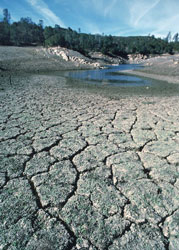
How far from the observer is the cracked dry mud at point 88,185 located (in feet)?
4.10

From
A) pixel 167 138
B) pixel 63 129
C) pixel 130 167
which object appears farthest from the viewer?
pixel 63 129

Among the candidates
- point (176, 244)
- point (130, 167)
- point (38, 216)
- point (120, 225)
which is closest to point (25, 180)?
point (38, 216)

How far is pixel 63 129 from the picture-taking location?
310 cm

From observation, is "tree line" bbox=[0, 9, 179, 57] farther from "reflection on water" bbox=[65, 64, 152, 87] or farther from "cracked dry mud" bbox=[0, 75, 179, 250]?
"cracked dry mud" bbox=[0, 75, 179, 250]

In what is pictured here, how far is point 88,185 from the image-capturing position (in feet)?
5.74

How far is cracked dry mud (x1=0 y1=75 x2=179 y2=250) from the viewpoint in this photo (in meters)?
1.25

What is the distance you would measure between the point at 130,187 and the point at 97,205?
0.46 m

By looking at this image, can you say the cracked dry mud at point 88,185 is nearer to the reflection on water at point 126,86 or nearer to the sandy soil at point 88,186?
the sandy soil at point 88,186

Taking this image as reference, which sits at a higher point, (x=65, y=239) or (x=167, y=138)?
(x=167, y=138)

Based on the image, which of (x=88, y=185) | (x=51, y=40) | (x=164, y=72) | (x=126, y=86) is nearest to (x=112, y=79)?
(x=126, y=86)

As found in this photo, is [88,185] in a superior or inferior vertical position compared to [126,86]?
inferior

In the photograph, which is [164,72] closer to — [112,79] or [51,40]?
[112,79]

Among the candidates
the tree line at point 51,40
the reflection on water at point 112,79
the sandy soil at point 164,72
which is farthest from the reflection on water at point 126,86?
the tree line at point 51,40

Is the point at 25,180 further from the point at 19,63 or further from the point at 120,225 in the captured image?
the point at 19,63
